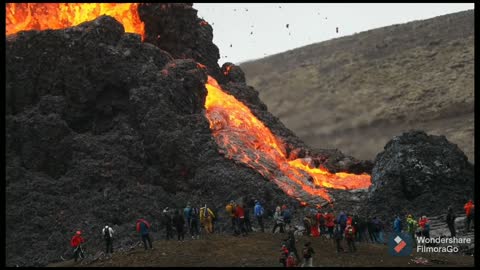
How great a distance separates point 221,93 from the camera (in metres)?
60.6

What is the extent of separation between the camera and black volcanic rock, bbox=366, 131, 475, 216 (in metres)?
44.0

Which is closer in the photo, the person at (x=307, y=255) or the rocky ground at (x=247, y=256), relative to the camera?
the person at (x=307, y=255)

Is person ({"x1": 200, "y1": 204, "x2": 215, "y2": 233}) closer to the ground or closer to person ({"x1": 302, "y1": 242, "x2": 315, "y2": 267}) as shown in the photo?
the ground

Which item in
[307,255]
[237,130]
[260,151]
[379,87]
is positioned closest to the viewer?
[307,255]

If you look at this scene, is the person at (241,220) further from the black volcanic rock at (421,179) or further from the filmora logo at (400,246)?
the black volcanic rock at (421,179)

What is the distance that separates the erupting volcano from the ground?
547 inches

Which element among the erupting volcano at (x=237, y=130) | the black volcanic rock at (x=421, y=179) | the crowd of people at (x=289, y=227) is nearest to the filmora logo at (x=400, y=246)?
the crowd of people at (x=289, y=227)

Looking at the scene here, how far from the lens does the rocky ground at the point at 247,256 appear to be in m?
29.0

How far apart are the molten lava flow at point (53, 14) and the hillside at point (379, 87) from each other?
45.0m

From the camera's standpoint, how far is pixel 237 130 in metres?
54.4

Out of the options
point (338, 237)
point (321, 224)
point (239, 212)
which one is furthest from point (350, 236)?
point (239, 212)

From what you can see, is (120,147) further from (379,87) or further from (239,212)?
(379,87)

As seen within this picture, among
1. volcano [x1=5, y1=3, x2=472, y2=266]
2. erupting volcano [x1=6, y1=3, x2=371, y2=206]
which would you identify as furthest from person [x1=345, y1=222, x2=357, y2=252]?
erupting volcano [x1=6, y1=3, x2=371, y2=206]

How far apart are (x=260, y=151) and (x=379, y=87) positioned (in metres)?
73.2
